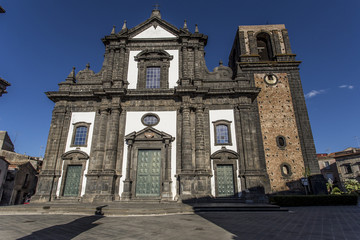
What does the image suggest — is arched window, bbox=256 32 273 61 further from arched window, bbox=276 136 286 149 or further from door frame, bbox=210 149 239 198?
door frame, bbox=210 149 239 198

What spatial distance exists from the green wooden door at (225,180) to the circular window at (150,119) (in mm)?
6028

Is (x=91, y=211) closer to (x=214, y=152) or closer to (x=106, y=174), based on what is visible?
(x=106, y=174)

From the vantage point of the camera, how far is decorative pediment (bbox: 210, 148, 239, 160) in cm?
1576

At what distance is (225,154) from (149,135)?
5958 millimetres

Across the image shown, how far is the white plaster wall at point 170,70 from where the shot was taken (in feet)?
60.8

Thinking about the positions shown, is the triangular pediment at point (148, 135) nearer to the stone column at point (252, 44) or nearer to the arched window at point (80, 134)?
the arched window at point (80, 134)

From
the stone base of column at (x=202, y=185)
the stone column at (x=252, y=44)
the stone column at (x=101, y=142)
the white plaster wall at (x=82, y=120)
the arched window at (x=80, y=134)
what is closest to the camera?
the stone base of column at (x=202, y=185)

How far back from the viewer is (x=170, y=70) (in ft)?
62.1

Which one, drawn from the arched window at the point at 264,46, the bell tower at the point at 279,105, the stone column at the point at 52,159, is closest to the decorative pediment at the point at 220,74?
the bell tower at the point at 279,105

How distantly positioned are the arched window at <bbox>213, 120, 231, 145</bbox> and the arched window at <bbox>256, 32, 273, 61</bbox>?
1151 centimetres

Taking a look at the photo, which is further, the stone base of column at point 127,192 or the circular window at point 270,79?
the circular window at point 270,79

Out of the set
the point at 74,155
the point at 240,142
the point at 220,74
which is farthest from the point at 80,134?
the point at 220,74

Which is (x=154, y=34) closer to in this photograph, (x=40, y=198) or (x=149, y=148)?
(x=149, y=148)

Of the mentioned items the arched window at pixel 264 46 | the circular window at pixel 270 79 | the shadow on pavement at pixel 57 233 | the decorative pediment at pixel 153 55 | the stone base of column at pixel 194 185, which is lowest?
the shadow on pavement at pixel 57 233
